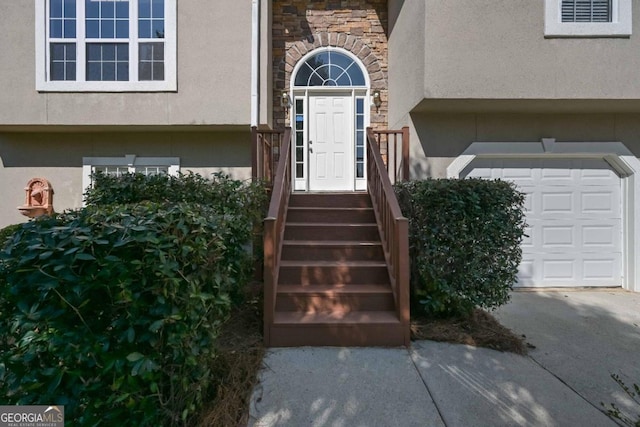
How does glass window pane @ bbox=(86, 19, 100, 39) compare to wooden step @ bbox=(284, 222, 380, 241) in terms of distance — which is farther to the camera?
glass window pane @ bbox=(86, 19, 100, 39)

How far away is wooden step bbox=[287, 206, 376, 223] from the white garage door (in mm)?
2280

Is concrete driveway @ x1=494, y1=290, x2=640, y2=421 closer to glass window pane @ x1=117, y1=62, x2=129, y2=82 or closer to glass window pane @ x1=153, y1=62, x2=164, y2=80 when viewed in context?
glass window pane @ x1=153, y1=62, x2=164, y2=80

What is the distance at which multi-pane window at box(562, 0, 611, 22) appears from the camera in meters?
4.77

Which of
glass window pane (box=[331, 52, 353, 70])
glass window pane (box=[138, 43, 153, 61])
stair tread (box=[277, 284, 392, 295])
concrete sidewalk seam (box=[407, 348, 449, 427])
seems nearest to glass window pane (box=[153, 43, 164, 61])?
glass window pane (box=[138, 43, 153, 61])

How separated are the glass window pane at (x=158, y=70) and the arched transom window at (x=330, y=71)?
2.58m

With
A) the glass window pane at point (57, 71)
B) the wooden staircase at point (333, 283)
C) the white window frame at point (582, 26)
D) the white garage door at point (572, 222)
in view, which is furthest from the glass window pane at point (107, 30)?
the white window frame at point (582, 26)

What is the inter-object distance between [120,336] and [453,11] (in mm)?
5366

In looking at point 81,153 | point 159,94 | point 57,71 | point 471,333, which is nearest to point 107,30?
point 57,71

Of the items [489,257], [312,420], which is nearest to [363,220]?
[489,257]

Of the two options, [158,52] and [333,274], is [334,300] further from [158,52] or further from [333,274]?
[158,52]

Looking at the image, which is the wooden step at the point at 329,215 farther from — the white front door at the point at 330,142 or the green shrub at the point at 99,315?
the green shrub at the point at 99,315

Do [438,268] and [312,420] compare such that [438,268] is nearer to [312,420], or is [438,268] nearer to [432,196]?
[432,196]

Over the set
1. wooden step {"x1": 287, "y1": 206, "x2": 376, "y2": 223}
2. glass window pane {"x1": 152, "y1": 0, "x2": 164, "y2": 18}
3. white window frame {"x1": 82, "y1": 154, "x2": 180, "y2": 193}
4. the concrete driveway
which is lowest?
the concrete driveway

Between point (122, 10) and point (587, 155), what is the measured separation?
812cm
